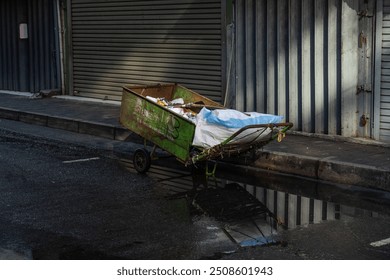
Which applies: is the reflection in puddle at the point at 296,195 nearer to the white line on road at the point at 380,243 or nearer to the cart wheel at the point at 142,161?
the cart wheel at the point at 142,161

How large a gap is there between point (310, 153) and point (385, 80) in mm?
1723

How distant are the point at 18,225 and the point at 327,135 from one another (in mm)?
5975

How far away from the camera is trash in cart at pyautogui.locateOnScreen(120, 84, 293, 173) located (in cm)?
1012

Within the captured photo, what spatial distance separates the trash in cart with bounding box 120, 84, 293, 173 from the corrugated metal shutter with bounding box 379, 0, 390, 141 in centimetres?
200

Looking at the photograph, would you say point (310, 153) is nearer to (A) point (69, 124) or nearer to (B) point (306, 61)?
(B) point (306, 61)

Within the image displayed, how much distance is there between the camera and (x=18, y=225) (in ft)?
27.8

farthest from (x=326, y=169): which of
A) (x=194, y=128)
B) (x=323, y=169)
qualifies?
(x=194, y=128)

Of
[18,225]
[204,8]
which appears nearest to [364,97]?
[204,8]

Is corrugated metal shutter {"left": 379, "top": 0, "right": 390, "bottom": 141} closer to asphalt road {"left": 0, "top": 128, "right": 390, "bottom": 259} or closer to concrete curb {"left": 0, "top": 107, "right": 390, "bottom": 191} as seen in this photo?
concrete curb {"left": 0, "top": 107, "right": 390, "bottom": 191}

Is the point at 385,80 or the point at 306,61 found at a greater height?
the point at 306,61

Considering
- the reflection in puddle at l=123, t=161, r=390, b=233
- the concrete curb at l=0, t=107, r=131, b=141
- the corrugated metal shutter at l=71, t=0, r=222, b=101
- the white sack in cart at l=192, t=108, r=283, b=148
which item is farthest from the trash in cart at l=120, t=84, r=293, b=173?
the corrugated metal shutter at l=71, t=0, r=222, b=101

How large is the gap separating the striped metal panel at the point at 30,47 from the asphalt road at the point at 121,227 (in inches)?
320

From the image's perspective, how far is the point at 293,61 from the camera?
13.2 metres

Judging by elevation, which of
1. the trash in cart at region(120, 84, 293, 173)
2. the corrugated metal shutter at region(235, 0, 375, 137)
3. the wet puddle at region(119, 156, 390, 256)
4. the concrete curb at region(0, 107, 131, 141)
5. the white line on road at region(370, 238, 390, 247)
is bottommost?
the white line on road at region(370, 238, 390, 247)
